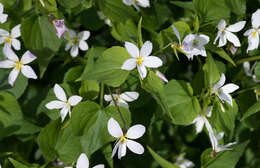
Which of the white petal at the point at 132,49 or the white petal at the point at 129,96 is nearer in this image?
the white petal at the point at 132,49

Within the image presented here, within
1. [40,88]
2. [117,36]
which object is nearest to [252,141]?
[117,36]

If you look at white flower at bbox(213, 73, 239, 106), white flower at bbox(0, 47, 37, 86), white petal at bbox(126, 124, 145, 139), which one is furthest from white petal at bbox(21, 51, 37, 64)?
white flower at bbox(213, 73, 239, 106)

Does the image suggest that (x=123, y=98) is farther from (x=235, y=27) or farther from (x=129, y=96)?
(x=235, y=27)

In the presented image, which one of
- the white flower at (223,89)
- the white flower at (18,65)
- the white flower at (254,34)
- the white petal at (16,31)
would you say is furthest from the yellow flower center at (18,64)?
the white flower at (254,34)

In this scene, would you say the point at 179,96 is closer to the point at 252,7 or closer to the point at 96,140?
the point at 96,140

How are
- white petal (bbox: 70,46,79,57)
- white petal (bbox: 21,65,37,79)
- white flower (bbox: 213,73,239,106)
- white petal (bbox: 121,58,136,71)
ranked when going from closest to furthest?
white petal (bbox: 121,58,136,71), white flower (bbox: 213,73,239,106), white petal (bbox: 21,65,37,79), white petal (bbox: 70,46,79,57)

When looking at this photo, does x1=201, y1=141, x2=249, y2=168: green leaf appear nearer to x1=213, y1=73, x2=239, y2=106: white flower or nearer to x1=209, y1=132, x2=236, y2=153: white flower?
x1=209, y1=132, x2=236, y2=153: white flower

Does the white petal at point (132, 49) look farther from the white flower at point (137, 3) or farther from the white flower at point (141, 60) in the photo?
the white flower at point (137, 3)
